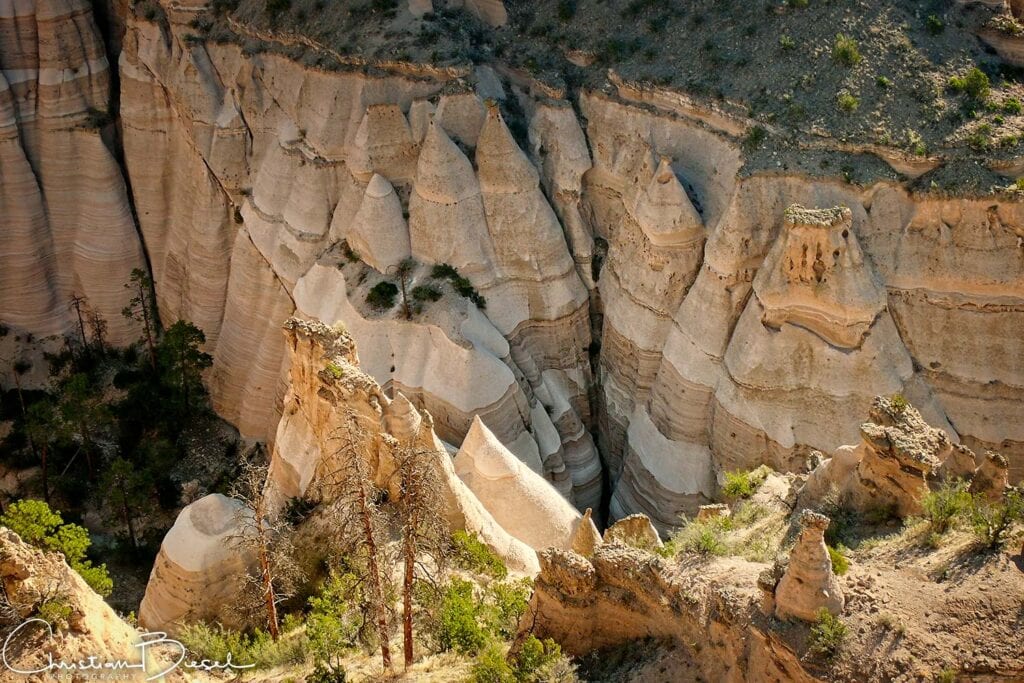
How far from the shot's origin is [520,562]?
27.2 m

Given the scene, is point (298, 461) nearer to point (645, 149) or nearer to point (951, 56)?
point (645, 149)

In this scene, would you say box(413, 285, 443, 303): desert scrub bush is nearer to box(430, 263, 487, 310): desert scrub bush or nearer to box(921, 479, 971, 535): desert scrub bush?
box(430, 263, 487, 310): desert scrub bush

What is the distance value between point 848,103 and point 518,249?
1151 centimetres

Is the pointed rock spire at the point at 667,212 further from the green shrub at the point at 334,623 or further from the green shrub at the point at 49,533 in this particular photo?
the green shrub at the point at 49,533

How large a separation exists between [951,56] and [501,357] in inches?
658

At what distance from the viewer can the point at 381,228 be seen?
118ft

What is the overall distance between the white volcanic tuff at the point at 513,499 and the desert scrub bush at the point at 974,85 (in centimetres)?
1691

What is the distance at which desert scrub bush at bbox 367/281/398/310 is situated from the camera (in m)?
35.1

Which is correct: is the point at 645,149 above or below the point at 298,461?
above

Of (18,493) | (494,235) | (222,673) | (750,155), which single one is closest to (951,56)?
(750,155)

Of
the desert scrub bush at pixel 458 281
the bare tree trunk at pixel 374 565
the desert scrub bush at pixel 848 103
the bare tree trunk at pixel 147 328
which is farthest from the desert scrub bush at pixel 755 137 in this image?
the bare tree trunk at pixel 147 328

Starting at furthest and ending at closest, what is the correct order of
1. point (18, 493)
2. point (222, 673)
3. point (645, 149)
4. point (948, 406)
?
point (18, 493) → point (645, 149) → point (948, 406) → point (222, 673)

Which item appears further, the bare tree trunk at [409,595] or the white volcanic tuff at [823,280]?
the white volcanic tuff at [823,280]

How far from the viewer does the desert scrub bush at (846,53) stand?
104 feet
